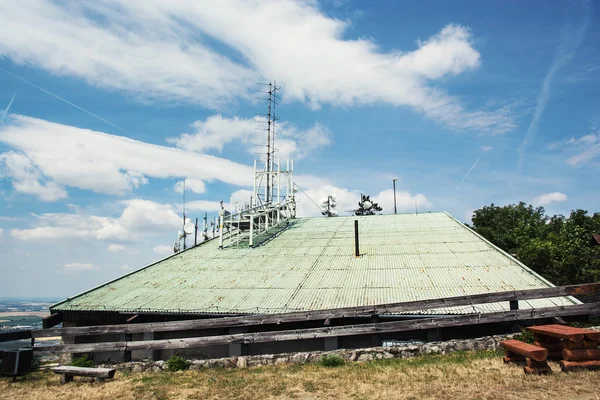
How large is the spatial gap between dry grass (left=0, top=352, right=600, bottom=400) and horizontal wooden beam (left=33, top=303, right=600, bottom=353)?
3.53ft

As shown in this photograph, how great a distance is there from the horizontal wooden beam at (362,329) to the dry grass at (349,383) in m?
1.08

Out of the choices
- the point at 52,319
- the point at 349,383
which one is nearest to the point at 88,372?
the point at 349,383

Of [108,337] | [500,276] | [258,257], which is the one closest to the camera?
[500,276]

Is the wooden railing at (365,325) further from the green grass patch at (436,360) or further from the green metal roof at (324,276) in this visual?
the green metal roof at (324,276)

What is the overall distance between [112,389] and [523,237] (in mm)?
39771

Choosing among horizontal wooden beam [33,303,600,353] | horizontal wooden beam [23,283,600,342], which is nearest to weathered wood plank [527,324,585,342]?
horizontal wooden beam [23,283,600,342]

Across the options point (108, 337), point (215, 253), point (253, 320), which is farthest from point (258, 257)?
point (253, 320)

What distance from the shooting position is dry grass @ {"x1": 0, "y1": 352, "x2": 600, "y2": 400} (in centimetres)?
909

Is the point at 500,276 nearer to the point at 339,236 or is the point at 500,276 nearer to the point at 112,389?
the point at 339,236

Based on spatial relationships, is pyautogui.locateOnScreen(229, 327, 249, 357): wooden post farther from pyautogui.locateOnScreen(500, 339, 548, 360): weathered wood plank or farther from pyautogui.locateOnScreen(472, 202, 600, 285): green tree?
pyautogui.locateOnScreen(472, 202, 600, 285): green tree

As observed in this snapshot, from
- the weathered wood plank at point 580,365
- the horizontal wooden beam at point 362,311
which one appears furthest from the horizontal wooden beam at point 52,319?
the weathered wood plank at point 580,365

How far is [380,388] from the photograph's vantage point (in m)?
10.0

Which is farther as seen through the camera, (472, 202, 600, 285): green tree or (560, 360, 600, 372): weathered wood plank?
(472, 202, 600, 285): green tree

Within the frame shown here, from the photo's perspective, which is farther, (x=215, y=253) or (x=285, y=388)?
(x=215, y=253)
